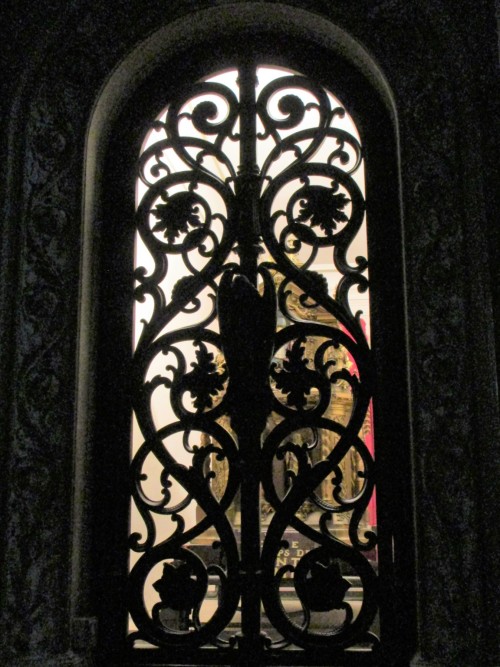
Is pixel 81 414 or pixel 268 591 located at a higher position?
pixel 81 414

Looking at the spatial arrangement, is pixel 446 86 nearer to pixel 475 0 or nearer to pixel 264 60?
pixel 475 0

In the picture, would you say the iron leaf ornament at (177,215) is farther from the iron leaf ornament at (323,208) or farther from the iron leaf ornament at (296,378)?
the iron leaf ornament at (296,378)

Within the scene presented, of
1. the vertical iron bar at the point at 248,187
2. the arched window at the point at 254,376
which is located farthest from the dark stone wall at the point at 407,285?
the vertical iron bar at the point at 248,187

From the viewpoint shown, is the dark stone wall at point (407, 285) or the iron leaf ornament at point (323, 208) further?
the iron leaf ornament at point (323, 208)

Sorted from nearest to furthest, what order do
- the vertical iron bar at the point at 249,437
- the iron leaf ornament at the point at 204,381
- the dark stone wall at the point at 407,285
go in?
the dark stone wall at the point at 407,285 < the vertical iron bar at the point at 249,437 < the iron leaf ornament at the point at 204,381

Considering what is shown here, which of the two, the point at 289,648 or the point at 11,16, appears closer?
the point at 289,648

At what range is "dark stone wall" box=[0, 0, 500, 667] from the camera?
165 cm

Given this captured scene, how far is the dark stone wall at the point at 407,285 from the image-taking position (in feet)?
5.41

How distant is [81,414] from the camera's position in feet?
6.18

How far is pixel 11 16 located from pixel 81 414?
1122 millimetres

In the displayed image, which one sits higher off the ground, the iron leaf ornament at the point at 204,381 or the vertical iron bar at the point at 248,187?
the vertical iron bar at the point at 248,187

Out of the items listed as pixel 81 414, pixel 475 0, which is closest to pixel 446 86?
pixel 475 0

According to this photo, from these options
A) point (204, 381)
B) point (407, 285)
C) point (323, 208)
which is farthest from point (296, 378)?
point (323, 208)

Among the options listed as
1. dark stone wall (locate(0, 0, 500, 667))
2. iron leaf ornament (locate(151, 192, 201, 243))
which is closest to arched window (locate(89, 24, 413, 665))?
iron leaf ornament (locate(151, 192, 201, 243))
